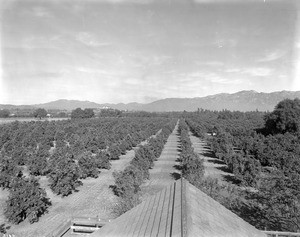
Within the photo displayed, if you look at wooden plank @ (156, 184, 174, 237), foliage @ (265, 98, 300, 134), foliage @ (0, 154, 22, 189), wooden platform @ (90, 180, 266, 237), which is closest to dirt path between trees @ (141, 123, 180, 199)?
wooden plank @ (156, 184, 174, 237)

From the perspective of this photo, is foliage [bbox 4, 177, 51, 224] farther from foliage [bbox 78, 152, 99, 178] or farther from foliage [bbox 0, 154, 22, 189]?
foliage [bbox 78, 152, 99, 178]

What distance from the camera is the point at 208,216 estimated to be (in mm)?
8477

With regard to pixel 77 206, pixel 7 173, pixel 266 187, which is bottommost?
pixel 77 206

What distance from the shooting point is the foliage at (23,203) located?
18.9 m

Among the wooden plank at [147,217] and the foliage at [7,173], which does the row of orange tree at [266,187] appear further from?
the foliage at [7,173]

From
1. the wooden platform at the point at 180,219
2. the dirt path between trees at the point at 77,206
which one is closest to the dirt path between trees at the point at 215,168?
the dirt path between trees at the point at 77,206

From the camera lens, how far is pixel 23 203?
1912cm

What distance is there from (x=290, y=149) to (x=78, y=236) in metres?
36.2

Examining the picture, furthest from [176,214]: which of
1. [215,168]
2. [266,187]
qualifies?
[215,168]

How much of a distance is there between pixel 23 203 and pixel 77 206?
508 cm

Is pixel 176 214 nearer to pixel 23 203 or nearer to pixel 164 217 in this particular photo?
pixel 164 217

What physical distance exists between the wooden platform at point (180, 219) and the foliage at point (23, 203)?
12.7 m

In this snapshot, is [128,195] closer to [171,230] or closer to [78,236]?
[78,236]

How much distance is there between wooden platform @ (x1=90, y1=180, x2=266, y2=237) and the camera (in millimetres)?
7488
